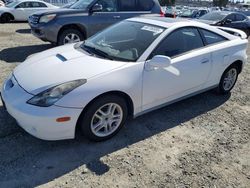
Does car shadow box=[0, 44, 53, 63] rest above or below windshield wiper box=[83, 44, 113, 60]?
below

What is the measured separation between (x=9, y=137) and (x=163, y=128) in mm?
2039

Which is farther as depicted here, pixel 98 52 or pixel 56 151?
pixel 98 52

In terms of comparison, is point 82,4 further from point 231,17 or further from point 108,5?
point 231,17

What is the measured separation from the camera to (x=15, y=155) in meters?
3.07

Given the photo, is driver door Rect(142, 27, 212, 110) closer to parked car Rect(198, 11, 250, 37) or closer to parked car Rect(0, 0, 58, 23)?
parked car Rect(198, 11, 250, 37)

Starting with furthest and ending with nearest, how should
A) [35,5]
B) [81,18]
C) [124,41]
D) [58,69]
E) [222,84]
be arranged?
[35,5] → [81,18] → [222,84] → [124,41] → [58,69]

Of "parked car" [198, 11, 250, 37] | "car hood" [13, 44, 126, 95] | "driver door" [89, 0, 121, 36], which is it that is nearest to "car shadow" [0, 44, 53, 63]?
"driver door" [89, 0, 121, 36]

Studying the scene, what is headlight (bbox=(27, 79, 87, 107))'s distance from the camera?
2.90 metres

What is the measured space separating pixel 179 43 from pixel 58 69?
70.3 inches

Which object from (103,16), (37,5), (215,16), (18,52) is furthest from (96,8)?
(37,5)

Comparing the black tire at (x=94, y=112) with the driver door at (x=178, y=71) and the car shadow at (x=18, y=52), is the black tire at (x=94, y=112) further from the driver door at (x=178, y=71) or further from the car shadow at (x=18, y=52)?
the car shadow at (x=18, y=52)

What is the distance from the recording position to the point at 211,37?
444 cm

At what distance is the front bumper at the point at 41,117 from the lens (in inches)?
112

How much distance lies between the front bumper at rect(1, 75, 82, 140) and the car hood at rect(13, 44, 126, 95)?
0.55ft
